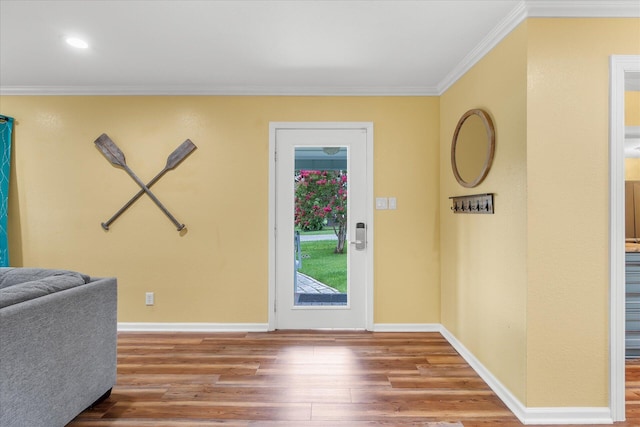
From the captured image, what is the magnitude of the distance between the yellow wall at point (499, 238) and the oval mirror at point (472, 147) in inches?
2.0

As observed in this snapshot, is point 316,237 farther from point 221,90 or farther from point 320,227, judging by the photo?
point 221,90

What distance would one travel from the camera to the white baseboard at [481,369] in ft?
6.50

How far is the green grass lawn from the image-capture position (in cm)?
347

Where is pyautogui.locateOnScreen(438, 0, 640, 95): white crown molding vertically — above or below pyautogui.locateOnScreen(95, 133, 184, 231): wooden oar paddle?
above

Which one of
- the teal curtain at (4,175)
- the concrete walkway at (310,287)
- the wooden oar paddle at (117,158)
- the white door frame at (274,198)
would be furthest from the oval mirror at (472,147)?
the teal curtain at (4,175)

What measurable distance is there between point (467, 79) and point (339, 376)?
2.43 meters

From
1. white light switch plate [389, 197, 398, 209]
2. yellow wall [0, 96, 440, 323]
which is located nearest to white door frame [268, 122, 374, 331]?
yellow wall [0, 96, 440, 323]

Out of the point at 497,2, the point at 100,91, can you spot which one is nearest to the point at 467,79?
the point at 497,2

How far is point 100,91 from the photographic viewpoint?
11.0 feet

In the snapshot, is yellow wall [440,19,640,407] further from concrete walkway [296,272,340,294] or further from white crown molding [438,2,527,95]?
concrete walkway [296,272,340,294]

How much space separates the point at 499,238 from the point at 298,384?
1640mm

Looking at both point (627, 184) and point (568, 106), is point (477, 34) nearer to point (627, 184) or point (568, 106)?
point (568, 106)

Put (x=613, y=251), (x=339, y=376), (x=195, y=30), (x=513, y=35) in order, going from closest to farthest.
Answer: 1. (x=613, y=251)
2. (x=513, y=35)
3. (x=195, y=30)
4. (x=339, y=376)

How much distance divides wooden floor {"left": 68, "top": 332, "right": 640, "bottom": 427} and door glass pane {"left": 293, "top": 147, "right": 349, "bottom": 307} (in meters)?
0.45
